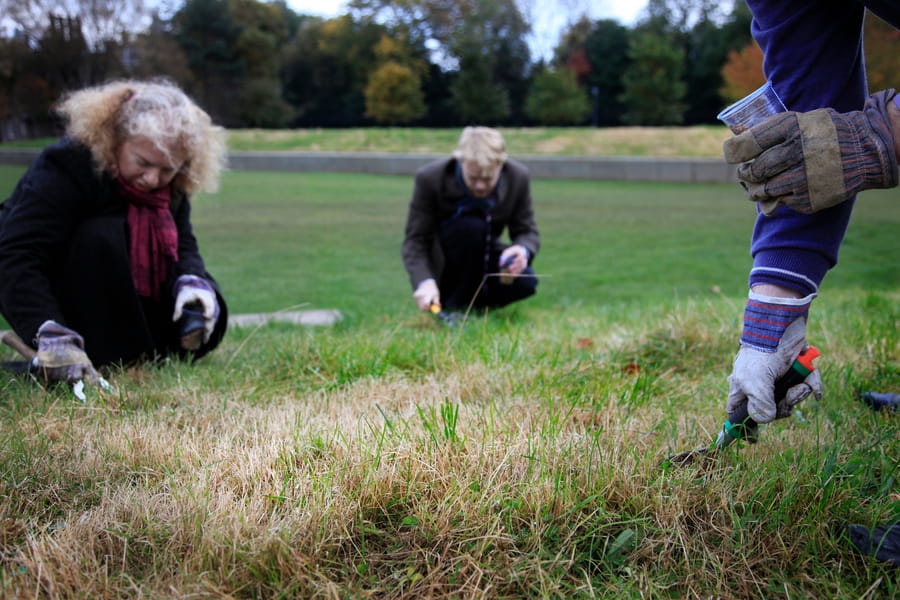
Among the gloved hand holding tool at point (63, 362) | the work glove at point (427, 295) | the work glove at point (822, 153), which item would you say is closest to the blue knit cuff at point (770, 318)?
the work glove at point (822, 153)

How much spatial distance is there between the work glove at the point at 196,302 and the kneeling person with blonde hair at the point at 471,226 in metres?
1.35

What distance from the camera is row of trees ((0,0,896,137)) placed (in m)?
32.6

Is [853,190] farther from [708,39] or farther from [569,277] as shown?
[708,39]

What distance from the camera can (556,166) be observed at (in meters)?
16.7

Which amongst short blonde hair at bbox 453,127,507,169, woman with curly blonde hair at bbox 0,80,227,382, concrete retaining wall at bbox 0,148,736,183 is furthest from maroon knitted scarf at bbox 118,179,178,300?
concrete retaining wall at bbox 0,148,736,183

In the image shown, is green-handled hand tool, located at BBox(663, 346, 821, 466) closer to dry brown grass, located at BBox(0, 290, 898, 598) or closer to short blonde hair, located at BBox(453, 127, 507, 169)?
dry brown grass, located at BBox(0, 290, 898, 598)

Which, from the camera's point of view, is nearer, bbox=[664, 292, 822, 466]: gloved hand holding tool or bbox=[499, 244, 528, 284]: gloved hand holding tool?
bbox=[664, 292, 822, 466]: gloved hand holding tool

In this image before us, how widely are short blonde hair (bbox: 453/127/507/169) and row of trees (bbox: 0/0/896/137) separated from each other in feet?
74.4

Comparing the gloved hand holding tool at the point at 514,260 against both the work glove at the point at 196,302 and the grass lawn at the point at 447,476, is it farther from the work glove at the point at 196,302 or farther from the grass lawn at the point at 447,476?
the work glove at the point at 196,302

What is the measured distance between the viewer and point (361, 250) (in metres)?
7.17

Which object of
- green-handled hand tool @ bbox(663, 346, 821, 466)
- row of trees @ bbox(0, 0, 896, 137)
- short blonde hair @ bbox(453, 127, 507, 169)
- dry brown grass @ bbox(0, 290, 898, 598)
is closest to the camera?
dry brown grass @ bbox(0, 290, 898, 598)

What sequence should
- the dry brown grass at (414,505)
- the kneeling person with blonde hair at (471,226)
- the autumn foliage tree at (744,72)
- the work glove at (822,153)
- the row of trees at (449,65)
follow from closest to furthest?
the dry brown grass at (414,505), the work glove at (822,153), the kneeling person with blonde hair at (471,226), the autumn foliage tree at (744,72), the row of trees at (449,65)

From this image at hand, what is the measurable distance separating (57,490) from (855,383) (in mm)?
2394

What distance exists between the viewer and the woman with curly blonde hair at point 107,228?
2.68 meters
